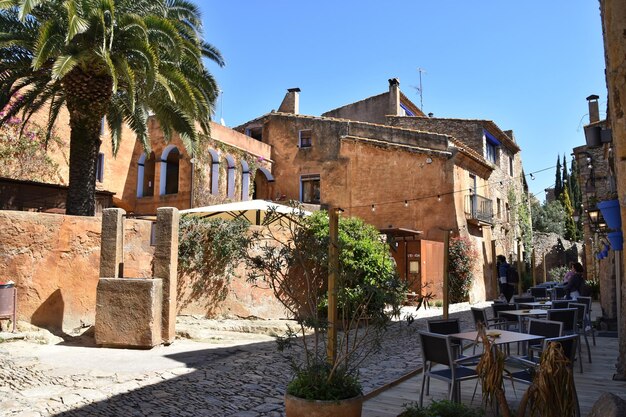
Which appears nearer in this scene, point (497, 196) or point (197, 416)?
point (197, 416)

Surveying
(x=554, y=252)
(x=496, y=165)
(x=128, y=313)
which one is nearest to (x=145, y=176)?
(x=128, y=313)

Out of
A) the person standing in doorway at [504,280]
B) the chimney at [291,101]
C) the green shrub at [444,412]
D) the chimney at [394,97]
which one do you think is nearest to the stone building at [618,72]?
the green shrub at [444,412]

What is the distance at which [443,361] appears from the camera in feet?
16.7

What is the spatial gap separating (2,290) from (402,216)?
15.5 m

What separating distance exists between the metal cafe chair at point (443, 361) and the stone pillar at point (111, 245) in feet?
19.3

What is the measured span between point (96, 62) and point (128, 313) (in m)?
5.32

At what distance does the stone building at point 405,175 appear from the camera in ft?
67.3

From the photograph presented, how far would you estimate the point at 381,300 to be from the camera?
450cm

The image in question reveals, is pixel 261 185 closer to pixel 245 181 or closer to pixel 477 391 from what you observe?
pixel 245 181

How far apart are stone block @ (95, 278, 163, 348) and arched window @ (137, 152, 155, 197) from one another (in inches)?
584

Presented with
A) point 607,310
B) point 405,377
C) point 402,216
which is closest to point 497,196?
point 402,216

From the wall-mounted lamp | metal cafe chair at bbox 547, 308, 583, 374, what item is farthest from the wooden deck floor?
the wall-mounted lamp

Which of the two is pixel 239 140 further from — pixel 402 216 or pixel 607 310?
pixel 607 310

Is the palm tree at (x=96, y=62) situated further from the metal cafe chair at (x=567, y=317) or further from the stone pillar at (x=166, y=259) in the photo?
the metal cafe chair at (x=567, y=317)
